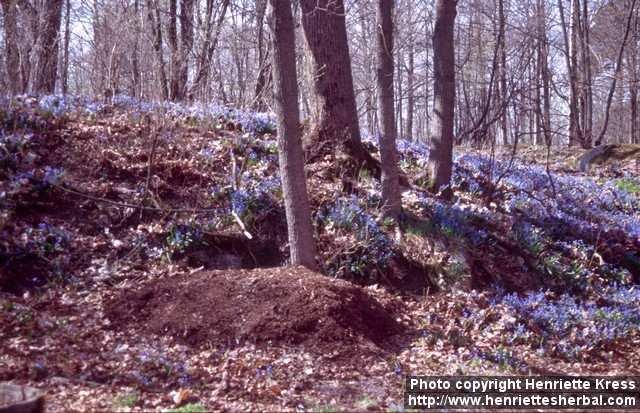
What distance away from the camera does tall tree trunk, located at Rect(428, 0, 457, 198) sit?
7844mm

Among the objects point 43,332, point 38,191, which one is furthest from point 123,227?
point 43,332

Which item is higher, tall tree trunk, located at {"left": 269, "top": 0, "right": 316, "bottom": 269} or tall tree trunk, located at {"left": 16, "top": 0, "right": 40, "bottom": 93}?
tall tree trunk, located at {"left": 16, "top": 0, "right": 40, "bottom": 93}

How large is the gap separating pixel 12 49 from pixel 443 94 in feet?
20.5

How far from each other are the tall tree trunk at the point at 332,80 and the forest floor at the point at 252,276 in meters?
0.37

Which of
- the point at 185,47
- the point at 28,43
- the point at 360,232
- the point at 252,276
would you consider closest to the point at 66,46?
the point at 28,43

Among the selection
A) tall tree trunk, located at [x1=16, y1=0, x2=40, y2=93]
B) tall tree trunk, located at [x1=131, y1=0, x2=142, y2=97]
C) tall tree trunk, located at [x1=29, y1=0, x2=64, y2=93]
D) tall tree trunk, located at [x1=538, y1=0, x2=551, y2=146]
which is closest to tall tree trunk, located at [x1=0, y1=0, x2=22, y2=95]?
tall tree trunk, located at [x1=16, y1=0, x2=40, y2=93]

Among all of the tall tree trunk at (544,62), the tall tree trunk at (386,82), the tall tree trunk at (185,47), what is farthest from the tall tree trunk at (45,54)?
the tall tree trunk at (544,62)

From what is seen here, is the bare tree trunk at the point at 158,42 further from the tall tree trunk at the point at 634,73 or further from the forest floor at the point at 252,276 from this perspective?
the tall tree trunk at the point at 634,73

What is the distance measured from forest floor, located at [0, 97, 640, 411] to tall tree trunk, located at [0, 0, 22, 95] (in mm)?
748

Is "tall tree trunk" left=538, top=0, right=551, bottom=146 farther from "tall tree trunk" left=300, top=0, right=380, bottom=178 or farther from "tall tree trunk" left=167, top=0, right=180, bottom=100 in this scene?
"tall tree trunk" left=167, top=0, right=180, bottom=100

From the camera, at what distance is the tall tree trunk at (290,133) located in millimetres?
5309

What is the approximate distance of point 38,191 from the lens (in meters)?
6.58

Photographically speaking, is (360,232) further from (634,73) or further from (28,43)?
(634,73)

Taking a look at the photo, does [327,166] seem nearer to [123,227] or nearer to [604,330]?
[123,227]
